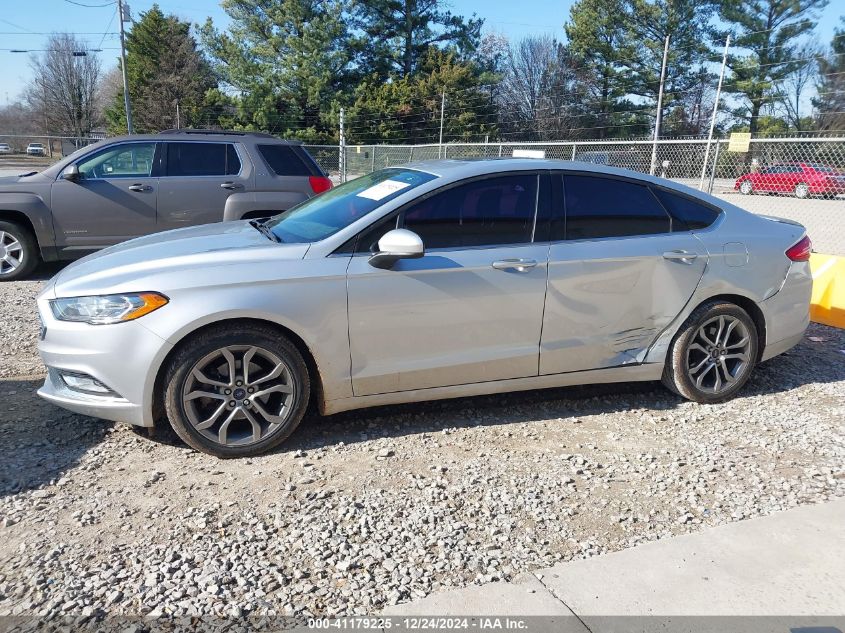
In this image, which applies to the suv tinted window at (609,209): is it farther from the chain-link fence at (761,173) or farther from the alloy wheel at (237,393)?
the chain-link fence at (761,173)

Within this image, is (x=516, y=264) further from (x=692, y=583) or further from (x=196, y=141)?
(x=196, y=141)

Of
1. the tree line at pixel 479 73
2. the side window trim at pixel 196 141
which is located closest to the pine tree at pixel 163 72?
the tree line at pixel 479 73

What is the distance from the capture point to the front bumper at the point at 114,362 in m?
3.37

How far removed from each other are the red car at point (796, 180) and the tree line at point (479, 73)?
23296mm

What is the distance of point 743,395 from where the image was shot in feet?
15.7

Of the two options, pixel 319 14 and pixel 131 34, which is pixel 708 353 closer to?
pixel 319 14

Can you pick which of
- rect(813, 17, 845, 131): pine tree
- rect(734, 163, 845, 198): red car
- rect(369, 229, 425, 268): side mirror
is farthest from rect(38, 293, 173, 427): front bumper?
rect(813, 17, 845, 131): pine tree

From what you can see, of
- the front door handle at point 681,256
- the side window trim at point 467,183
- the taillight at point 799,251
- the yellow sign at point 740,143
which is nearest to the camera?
the side window trim at point 467,183

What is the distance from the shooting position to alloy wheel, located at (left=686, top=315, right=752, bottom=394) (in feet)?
14.6

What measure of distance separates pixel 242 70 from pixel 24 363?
43.3 metres

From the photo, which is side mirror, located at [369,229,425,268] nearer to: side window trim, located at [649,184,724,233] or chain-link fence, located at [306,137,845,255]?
side window trim, located at [649,184,724,233]

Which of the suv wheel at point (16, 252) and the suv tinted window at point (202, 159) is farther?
the suv tinted window at point (202, 159)

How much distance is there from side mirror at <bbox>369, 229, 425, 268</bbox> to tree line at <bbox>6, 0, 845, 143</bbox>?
4051 cm

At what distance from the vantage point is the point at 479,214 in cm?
398
